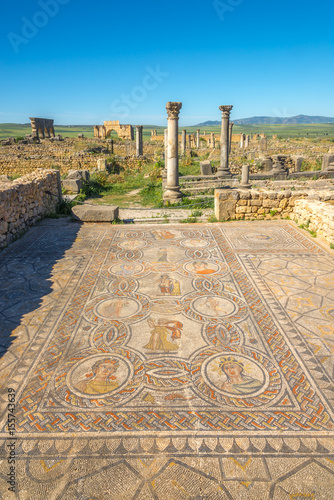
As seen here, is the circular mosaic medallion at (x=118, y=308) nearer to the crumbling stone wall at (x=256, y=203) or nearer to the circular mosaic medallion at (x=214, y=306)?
the circular mosaic medallion at (x=214, y=306)

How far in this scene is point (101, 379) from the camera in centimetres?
284

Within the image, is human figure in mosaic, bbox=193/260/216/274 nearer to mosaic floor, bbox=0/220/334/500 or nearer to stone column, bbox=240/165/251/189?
mosaic floor, bbox=0/220/334/500

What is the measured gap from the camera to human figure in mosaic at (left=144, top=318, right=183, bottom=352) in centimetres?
325

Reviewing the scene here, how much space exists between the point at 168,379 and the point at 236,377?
0.62 m

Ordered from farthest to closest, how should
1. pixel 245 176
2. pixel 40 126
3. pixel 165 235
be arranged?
pixel 40 126
pixel 245 176
pixel 165 235

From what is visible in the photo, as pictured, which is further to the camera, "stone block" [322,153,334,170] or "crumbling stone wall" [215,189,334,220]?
"stone block" [322,153,334,170]

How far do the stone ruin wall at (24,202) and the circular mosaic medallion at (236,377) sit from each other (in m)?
4.91

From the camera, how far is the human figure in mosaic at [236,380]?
2699 mm

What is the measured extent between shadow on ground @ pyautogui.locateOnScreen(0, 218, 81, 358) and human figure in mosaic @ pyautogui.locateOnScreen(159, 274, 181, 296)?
160 centimetres

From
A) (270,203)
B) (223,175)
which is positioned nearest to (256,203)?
(270,203)

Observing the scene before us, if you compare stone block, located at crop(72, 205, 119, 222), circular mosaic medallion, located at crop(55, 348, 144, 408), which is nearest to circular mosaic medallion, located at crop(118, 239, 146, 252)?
stone block, located at crop(72, 205, 119, 222)

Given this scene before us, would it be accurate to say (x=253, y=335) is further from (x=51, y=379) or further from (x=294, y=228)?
(x=294, y=228)

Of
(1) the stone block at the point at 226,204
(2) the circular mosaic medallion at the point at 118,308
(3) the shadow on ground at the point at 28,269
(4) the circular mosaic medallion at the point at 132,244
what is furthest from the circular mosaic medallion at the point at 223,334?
(1) the stone block at the point at 226,204

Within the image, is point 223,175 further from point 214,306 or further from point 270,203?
point 214,306
